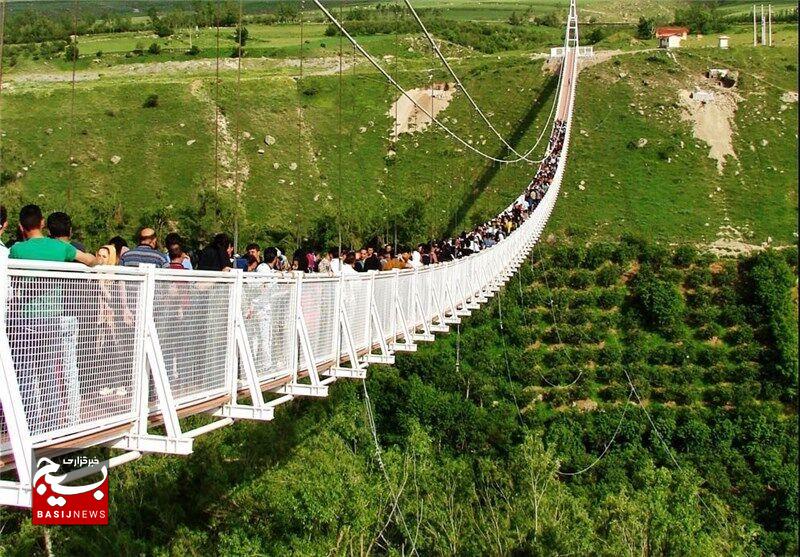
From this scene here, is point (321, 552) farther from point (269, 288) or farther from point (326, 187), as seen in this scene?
point (326, 187)

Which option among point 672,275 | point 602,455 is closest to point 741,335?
Answer: point 672,275

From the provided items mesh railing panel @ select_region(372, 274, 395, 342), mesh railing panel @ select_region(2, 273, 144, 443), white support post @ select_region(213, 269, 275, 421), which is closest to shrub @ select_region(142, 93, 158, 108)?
mesh railing panel @ select_region(372, 274, 395, 342)

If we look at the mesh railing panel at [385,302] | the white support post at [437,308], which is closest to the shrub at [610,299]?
the white support post at [437,308]

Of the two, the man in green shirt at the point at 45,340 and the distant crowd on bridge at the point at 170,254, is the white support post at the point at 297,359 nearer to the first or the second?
the distant crowd on bridge at the point at 170,254

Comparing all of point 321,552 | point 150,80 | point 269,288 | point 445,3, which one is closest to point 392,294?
point 269,288

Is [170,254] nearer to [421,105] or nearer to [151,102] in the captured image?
Answer: [151,102]

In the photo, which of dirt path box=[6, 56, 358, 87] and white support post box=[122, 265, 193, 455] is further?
dirt path box=[6, 56, 358, 87]

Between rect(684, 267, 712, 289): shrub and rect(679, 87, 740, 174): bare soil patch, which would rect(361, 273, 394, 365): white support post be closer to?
rect(684, 267, 712, 289): shrub
